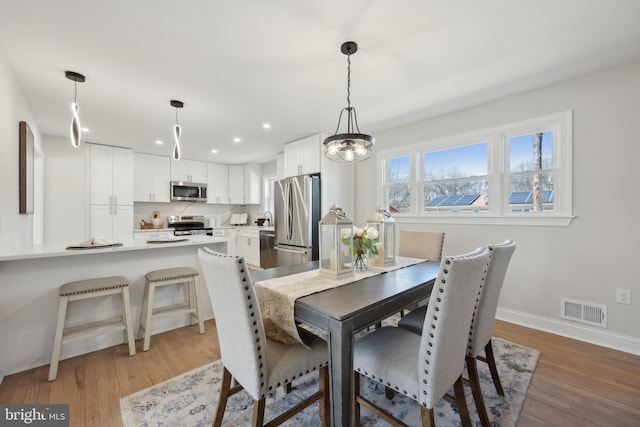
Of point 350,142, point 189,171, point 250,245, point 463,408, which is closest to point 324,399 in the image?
point 463,408

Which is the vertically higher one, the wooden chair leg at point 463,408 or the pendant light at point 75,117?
the pendant light at point 75,117

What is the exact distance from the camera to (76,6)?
5.34ft

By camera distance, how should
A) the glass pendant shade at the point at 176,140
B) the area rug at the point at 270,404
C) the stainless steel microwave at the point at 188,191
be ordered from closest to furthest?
the area rug at the point at 270,404 < the glass pendant shade at the point at 176,140 < the stainless steel microwave at the point at 188,191

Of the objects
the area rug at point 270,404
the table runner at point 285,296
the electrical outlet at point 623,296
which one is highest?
the table runner at point 285,296

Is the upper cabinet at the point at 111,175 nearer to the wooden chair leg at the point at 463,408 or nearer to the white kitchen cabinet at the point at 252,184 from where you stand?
the white kitchen cabinet at the point at 252,184

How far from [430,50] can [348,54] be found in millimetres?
620

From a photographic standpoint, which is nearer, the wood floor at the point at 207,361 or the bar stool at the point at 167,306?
the wood floor at the point at 207,361

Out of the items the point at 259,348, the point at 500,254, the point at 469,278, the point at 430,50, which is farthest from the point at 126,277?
the point at 430,50

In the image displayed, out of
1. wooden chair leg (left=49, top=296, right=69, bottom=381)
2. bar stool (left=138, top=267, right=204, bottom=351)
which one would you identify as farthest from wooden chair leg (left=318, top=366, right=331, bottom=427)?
wooden chair leg (left=49, top=296, right=69, bottom=381)

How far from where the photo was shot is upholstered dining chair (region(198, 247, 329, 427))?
1.13m

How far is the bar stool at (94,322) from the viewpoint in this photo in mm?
1945

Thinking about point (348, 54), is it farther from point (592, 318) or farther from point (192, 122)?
point (592, 318)

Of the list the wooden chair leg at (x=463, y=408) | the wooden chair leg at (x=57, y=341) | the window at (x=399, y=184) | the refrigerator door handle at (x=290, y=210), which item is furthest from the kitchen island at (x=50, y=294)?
the window at (x=399, y=184)

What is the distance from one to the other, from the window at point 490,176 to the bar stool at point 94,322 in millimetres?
3175
